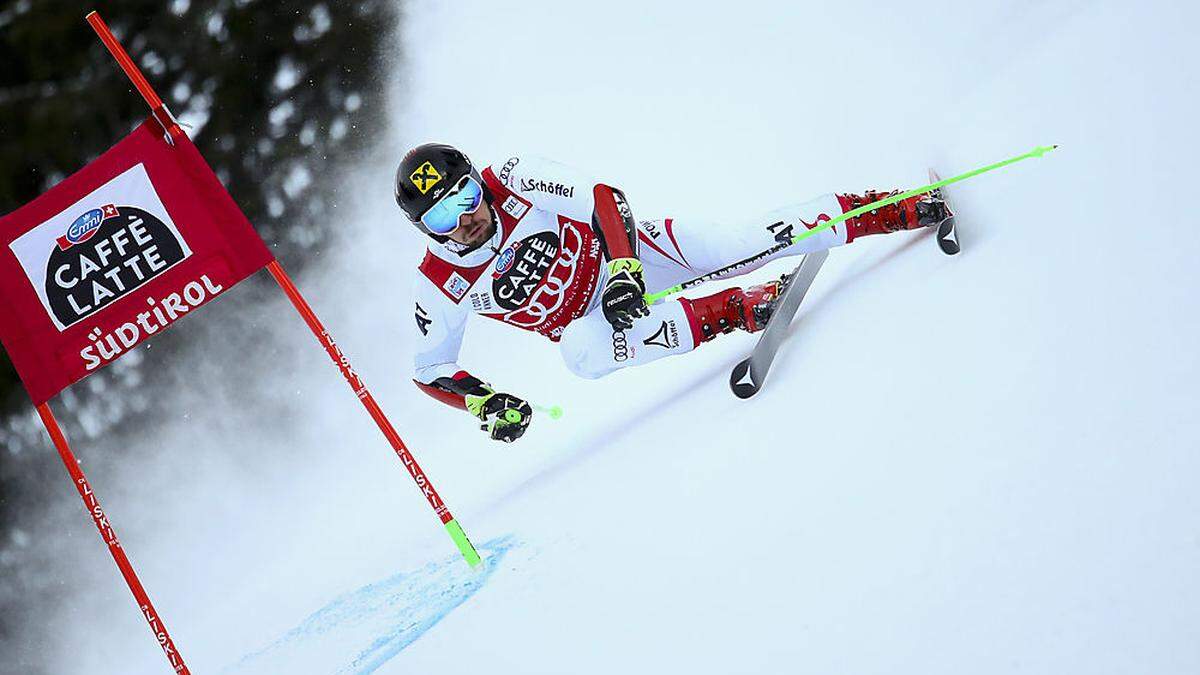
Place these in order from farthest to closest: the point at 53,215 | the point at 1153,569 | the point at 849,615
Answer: the point at 53,215 → the point at 849,615 → the point at 1153,569

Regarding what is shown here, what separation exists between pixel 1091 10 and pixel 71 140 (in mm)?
5696

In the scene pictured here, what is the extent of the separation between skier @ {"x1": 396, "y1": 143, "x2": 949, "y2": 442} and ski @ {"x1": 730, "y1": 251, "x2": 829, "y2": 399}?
0.05 meters

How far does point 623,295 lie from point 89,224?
1.71 m

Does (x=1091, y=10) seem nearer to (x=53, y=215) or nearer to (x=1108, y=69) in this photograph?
(x=1108, y=69)

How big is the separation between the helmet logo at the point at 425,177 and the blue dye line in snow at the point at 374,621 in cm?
98

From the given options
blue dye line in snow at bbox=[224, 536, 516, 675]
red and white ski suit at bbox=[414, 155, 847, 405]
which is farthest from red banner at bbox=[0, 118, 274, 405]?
blue dye line in snow at bbox=[224, 536, 516, 675]

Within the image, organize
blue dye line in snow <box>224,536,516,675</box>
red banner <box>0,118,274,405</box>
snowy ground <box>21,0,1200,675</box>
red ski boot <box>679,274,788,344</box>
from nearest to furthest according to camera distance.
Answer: snowy ground <box>21,0,1200,675</box> → blue dye line in snow <box>224,536,516,675</box> → red ski boot <box>679,274,788,344</box> → red banner <box>0,118,274,405</box>

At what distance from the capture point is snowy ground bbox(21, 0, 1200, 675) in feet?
5.63

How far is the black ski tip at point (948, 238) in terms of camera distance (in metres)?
3.03

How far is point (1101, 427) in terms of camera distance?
1.83 m

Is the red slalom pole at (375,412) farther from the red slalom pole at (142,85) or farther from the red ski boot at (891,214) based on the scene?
the red ski boot at (891,214)

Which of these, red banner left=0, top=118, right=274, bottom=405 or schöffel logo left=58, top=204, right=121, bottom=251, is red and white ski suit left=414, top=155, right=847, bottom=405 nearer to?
red banner left=0, top=118, right=274, bottom=405

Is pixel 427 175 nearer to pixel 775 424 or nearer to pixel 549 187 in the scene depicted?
pixel 549 187

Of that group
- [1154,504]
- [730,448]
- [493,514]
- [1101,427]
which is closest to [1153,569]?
[1154,504]
